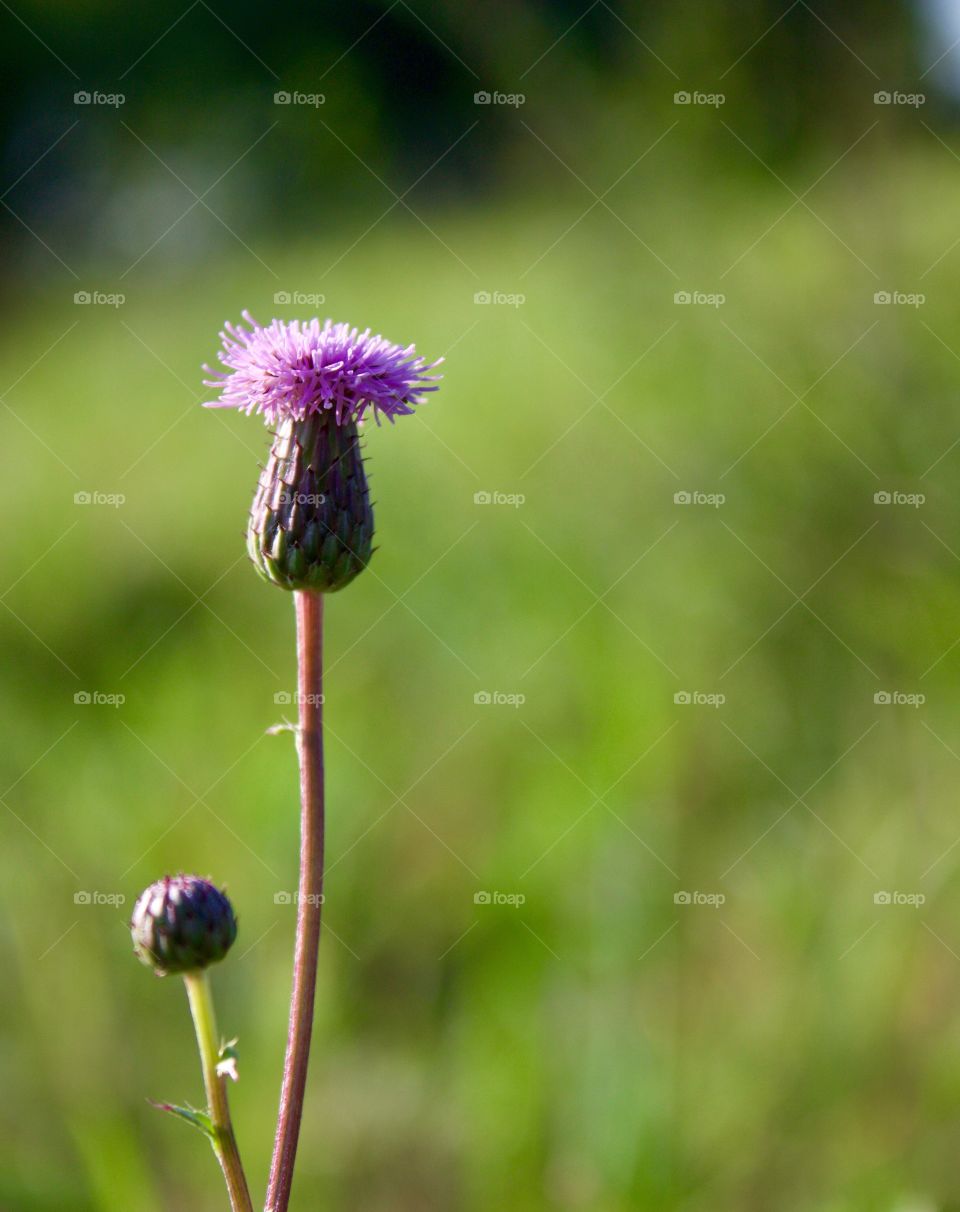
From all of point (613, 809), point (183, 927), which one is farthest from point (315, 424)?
point (613, 809)

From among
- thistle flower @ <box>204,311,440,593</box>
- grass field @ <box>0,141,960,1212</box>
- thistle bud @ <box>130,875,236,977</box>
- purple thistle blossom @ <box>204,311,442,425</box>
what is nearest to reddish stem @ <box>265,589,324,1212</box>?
thistle bud @ <box>130,875,236,977</box>

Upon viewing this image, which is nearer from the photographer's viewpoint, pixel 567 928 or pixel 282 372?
pixel 282 372

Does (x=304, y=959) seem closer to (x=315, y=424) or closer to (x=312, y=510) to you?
(x=312, y=510)

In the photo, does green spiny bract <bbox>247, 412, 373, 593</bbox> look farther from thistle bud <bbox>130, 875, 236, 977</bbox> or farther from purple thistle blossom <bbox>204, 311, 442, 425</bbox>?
thistle bud <bbox>130, 875, 236, 977</bbox>

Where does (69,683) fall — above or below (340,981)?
above

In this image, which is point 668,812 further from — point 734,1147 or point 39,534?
point 39,534

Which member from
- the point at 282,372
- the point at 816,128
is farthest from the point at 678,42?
the point at 282,372

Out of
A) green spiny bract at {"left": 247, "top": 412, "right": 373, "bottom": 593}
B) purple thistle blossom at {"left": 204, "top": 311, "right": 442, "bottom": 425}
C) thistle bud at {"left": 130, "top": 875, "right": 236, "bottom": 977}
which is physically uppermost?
purple thistle blossom at {"left": 204, "top": 311, "right": 442, "bottom": 425}

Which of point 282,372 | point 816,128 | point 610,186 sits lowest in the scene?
point 282,372
